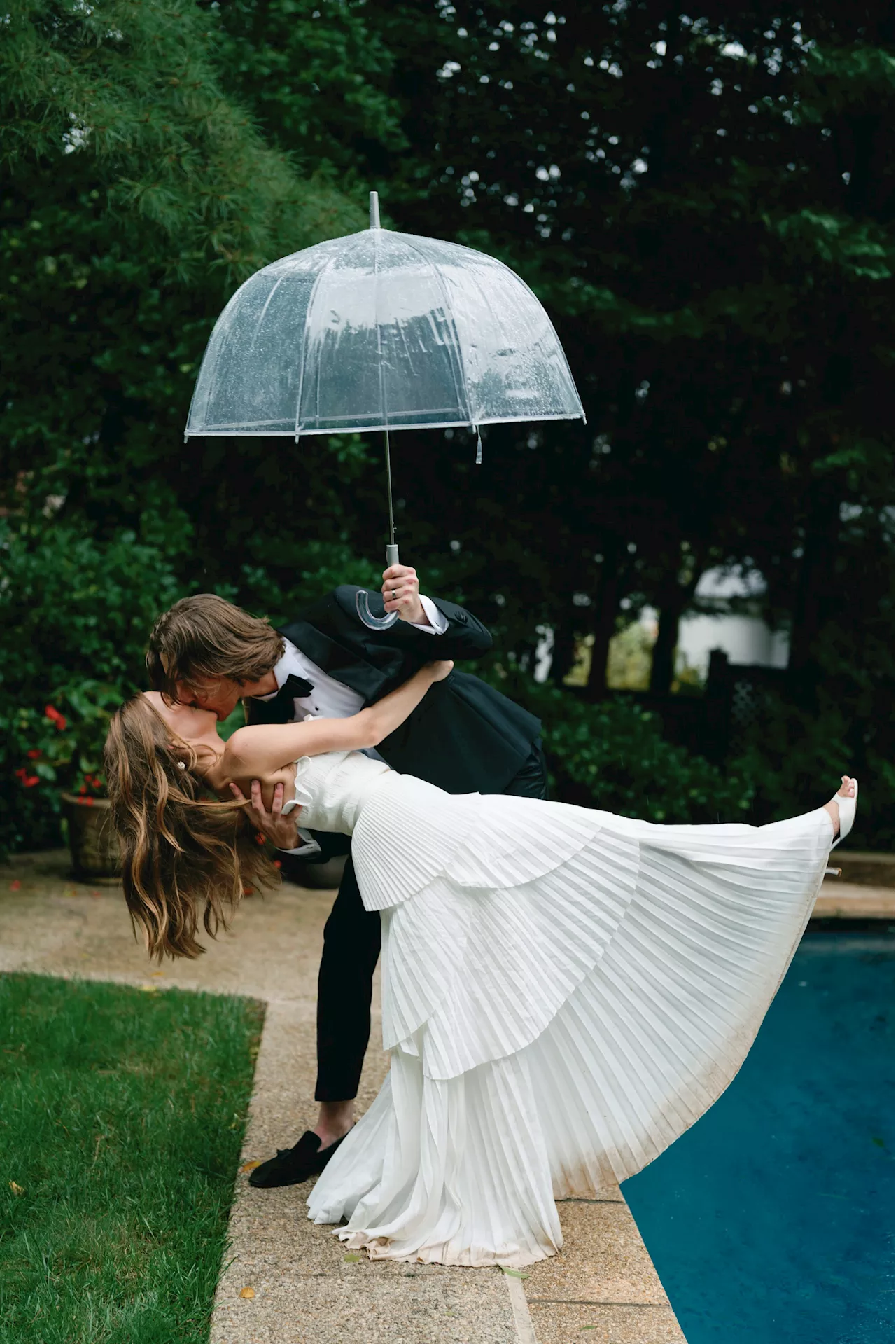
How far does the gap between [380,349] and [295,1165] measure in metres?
2.01

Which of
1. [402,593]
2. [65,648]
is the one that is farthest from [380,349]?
[65,648]

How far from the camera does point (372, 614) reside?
296 centimetres

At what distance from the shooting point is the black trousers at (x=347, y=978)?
3176mm

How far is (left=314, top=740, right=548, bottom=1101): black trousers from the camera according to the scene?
3176mm

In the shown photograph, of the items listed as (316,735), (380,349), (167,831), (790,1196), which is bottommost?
(790,1196)

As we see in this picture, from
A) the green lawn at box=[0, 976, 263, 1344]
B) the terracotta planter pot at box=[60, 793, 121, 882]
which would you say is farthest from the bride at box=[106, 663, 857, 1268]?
the terracotta planter pot at box=[60, 793, 121, 882]

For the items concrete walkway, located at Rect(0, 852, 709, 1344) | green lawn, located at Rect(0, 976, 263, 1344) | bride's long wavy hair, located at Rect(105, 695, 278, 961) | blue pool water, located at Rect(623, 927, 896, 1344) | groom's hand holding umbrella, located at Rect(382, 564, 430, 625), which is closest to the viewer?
concrete walkway, located at Rect(0, 852, 709, 1344)

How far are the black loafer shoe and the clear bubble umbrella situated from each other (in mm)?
1369

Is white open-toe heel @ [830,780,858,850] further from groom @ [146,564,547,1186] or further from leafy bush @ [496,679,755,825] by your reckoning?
leafy bush @ [496,679,755,825]

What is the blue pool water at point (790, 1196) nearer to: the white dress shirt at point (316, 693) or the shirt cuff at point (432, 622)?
the white dress shirt at point (316, 693)

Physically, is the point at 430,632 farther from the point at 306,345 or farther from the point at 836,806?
the point at 836,806

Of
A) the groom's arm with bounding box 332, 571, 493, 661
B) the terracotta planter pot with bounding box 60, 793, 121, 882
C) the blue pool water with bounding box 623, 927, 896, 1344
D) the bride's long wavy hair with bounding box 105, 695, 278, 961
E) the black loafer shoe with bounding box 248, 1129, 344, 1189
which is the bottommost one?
the blue pool water with bounding box 623, 927, 896, 1344

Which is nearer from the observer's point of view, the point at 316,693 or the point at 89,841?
the point at 316,693

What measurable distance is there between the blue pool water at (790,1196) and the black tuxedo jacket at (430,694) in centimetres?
155
